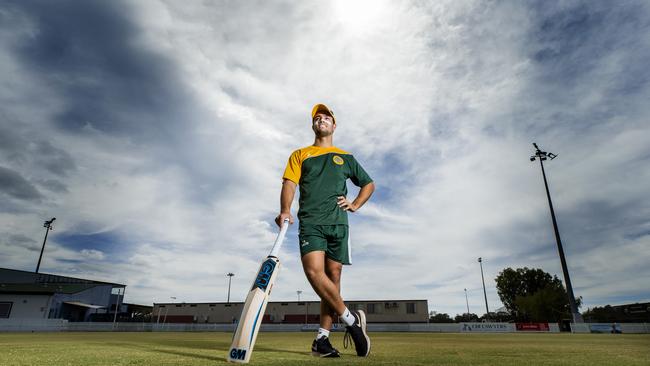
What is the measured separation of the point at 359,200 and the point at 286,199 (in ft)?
2.46

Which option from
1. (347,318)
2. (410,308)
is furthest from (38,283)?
(347,318)

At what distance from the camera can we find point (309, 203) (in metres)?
3.11

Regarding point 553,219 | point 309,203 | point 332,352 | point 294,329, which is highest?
point 553,219

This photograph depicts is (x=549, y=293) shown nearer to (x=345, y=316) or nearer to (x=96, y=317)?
(x=345, y=316)

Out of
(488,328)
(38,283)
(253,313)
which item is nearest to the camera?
(253,313)

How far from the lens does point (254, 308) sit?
2490mm

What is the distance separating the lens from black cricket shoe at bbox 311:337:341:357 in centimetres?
271

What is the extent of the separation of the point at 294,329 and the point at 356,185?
41.5 metres

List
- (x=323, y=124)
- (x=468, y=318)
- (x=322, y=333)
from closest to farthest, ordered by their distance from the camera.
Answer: (x=322, y=333) → (x=323, y=124) → (x=468, y=318)

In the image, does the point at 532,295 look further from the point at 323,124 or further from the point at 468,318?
the point at 323,124

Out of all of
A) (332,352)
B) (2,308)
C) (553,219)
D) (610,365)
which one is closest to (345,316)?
(332,352)

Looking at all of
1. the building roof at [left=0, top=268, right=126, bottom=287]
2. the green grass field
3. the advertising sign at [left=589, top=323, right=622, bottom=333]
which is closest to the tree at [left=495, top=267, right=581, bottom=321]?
the advertising sign at [left=589, top=323, right=622, bottom=333]

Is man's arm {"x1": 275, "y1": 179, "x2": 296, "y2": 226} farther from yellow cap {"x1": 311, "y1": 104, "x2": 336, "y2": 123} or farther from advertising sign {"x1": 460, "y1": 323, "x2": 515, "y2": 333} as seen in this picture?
advertising sign {"x1": 460, "y1": 323, "x2": 515, "y2": 333}

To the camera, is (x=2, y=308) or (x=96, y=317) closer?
(x=2, y=308)
